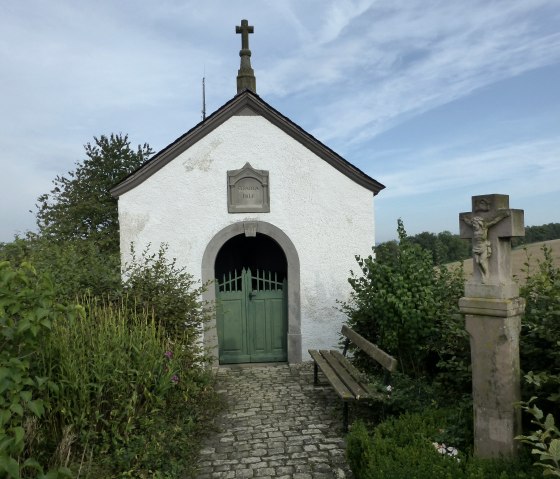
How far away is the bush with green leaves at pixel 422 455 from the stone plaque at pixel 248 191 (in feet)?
15.0

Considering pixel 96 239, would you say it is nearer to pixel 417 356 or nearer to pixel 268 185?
pixel 268 185

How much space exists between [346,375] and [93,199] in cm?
1073

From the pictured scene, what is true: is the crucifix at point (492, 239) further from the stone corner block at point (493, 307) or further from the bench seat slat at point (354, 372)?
the bench seat slat at point (354, 372)

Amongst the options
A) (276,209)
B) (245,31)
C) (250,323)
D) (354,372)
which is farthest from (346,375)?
(245,31)

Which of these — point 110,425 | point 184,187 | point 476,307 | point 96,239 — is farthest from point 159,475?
point 96,239

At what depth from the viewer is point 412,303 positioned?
5.79 m

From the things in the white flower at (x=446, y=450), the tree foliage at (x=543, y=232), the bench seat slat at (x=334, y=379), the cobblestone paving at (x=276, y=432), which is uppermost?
the tree foliage at (x=543, y=232)

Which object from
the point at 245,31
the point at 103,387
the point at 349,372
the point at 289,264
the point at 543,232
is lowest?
the point at 349,372

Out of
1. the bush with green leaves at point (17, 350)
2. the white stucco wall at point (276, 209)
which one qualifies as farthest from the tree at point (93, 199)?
the bush with green leaves at point (17, 350)

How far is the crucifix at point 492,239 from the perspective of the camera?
3664 millimetres

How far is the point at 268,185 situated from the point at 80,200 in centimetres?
832

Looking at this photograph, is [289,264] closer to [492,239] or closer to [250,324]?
[250,324]

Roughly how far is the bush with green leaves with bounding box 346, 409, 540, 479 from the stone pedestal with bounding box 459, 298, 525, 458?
0.61ft

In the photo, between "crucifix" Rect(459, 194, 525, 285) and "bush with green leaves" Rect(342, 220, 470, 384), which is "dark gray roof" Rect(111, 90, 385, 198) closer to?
"bush with green leaves" Rect(342, 220, 470, 384)
